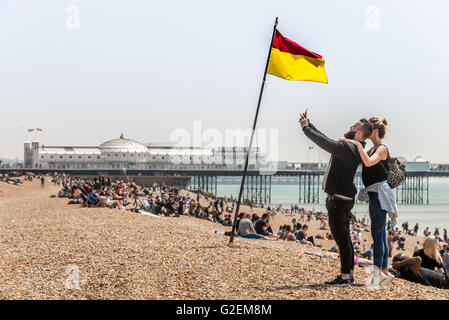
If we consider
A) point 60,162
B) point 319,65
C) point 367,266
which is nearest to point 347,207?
point 367,266

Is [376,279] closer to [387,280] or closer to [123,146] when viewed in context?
[387,280]

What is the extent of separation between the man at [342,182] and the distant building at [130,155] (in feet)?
249

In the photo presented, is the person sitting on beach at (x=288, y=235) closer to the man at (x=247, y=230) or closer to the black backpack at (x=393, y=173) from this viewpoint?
the man at (x=247, y=230)

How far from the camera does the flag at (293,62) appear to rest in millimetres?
6949

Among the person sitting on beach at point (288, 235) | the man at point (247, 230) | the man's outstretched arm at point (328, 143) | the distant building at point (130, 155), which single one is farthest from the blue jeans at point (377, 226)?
the distant building at point (130, 155)

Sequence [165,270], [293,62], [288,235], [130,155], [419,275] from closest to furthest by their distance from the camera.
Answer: [419,275]
[165,270]
[293,62]
[288,235]
[130,155]

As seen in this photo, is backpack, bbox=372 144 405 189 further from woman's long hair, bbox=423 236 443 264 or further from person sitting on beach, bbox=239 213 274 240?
person sitting on beach, bbox=239 213 274 240

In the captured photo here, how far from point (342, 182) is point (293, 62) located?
8.32 feet

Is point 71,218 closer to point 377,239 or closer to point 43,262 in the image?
point 43,262

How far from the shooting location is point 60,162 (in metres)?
84.9

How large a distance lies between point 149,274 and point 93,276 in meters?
0.60

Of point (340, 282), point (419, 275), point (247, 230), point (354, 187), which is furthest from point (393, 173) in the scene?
point (247, 230)

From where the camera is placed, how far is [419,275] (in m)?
5.83

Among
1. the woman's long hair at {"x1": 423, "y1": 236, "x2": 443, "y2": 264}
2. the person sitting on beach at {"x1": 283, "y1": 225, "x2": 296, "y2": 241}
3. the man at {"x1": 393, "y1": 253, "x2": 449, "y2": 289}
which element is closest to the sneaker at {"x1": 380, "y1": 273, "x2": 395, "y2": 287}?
the man at {"x1": 393, "y1": 253, "x2": 449, "y2": 289}
